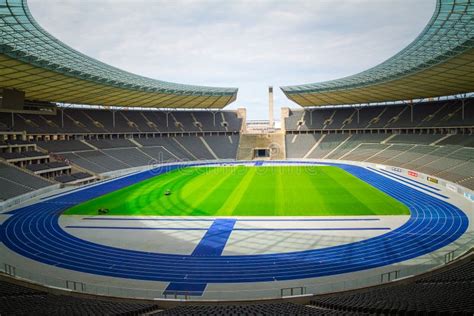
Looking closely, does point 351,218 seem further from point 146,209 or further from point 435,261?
point 146,209

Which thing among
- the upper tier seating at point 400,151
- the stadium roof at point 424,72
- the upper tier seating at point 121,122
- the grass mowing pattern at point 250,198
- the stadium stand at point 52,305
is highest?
the stadium roof at point 424,72

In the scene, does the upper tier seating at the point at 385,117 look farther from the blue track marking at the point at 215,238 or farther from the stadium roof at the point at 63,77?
the blue track marking at the point at 215,238

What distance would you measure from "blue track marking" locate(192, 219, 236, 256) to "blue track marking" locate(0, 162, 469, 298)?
2.44 ft

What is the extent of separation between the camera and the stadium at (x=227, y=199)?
14.0m

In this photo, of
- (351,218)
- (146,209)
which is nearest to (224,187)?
(146,209)

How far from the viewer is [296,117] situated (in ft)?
267

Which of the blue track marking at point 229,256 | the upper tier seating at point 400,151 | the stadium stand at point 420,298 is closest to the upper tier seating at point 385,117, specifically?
the upper tier seating at point 400,151

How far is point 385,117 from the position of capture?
68875 mm

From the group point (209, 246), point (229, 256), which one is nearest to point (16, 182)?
point (209, 246)

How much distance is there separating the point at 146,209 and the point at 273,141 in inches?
2096

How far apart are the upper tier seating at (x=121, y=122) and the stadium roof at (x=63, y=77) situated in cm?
343

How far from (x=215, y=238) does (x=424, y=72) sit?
1225 inches

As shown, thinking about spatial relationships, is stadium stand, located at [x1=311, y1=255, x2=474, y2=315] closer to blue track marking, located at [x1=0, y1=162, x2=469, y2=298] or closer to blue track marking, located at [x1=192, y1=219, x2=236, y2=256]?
blue track marking, located at [x1=0, y1=162, x2=469, y2=298]

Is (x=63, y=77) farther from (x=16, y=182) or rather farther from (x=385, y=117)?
(x=385, y=117)
